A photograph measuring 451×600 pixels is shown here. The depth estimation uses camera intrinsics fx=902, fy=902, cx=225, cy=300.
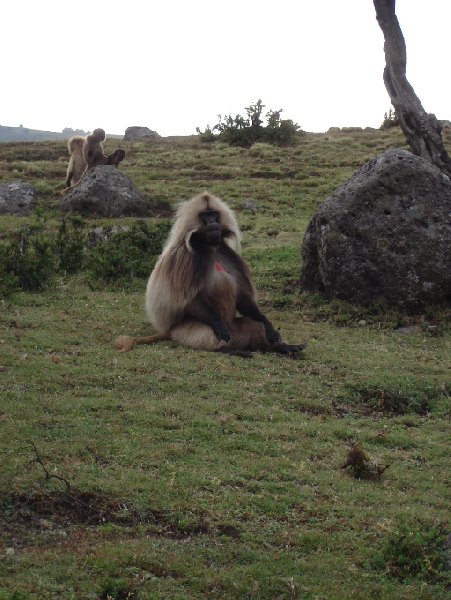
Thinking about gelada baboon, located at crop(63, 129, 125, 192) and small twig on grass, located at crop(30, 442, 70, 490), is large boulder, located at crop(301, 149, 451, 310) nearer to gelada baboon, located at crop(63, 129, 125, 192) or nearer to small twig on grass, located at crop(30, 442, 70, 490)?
small twig on grass, located at crop(30, 442, 70, 490)

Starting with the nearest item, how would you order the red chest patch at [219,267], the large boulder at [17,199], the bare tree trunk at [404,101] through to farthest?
the red chest patch at [219,267]
the bare tree trunk at [404,101]
the large boulder at [17,199]

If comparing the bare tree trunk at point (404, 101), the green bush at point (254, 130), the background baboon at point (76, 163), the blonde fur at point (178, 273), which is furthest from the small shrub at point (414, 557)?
the green bush at point (254, 130)

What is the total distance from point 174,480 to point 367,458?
179 cm

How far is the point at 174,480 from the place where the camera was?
7.26 m

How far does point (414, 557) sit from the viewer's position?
6.12 metres

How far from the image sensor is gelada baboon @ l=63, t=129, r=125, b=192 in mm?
26938

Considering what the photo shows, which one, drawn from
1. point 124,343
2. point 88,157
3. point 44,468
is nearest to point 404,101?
point 124,343

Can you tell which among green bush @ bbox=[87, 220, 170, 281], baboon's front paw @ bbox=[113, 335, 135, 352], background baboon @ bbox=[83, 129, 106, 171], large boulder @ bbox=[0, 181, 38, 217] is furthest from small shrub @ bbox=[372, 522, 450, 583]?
background baboon @ bbox=[83, 129, 106, 171]

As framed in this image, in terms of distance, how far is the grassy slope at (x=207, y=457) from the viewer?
19.4ft

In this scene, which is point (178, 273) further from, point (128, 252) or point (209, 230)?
point (128, 252)

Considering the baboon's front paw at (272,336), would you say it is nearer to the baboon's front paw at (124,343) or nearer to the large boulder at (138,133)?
the baboon's front paw at (124,343)

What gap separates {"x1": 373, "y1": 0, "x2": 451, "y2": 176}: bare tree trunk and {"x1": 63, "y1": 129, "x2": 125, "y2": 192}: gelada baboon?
10.0 m

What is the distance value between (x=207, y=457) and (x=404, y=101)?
42.2 feet

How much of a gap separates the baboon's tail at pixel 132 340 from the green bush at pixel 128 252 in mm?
3995
